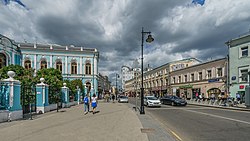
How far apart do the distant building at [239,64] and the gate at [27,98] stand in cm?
2684

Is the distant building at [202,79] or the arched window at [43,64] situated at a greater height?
the arched window at [43,64]

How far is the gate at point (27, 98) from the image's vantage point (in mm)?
14340

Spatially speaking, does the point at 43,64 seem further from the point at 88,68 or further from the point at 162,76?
the point at 162,76

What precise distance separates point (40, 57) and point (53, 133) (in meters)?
42.7

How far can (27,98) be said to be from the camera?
15320mm

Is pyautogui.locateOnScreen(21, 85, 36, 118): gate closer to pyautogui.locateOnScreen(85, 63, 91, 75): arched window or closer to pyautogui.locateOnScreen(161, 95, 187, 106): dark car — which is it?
pyautogui.locateOnScreen(161, 95, 187, 106): dark car

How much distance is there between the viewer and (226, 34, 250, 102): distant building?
98.6 ft

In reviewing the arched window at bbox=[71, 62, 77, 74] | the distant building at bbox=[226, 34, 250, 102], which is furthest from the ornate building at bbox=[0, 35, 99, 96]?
the distant building at bbox=[226, 34, 250, 102]

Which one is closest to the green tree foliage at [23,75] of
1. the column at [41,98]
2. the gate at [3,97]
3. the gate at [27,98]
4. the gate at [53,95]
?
the gate at [27,98]

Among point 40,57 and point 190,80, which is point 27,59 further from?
point 190,80

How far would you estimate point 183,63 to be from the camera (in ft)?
186

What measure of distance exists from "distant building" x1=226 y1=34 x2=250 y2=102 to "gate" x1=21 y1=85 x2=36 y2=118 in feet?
88.1

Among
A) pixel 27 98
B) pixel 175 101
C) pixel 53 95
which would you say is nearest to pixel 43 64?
pixel 53 95

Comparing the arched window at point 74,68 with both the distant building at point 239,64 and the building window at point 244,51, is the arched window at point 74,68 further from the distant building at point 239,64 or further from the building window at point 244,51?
the building window at point 244,51
